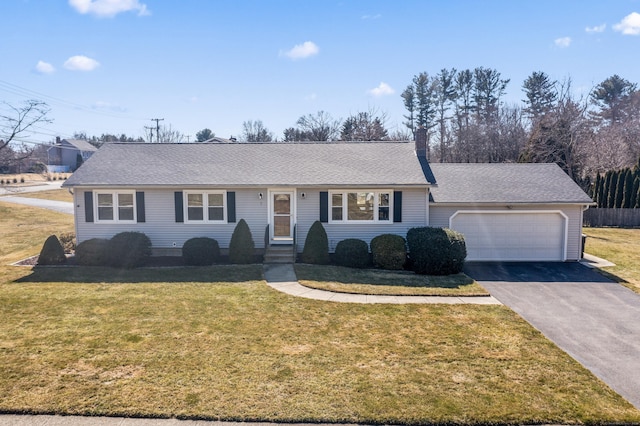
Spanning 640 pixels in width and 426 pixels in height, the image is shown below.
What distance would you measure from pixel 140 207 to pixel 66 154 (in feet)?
238

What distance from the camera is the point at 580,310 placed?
1088cm

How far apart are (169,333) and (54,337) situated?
2.27 metres

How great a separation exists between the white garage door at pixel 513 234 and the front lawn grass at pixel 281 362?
6.24m

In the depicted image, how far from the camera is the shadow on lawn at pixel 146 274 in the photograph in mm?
13391

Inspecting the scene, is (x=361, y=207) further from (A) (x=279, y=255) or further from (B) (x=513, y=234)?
(B) (x=513, y=234)

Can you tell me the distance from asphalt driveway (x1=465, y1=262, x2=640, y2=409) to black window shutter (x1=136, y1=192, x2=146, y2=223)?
12492 millimetres

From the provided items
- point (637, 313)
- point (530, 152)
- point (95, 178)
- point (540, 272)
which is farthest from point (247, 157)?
Answer: point (530, 152)

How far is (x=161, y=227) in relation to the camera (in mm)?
16562

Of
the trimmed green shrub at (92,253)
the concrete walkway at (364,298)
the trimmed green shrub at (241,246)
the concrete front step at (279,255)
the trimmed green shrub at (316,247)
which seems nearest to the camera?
the concrete walkway at (364,298)

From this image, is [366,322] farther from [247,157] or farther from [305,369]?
[247,157]

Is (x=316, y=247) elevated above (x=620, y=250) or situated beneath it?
elevated above

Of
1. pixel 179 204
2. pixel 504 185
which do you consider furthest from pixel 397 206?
pixel 179 204

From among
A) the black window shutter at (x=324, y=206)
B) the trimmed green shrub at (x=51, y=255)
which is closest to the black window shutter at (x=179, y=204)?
the trimmed green shrub at (x=51, y=255)

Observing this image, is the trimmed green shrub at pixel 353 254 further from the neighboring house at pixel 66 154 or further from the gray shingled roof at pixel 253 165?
the neighboring house at pixel 66 154
